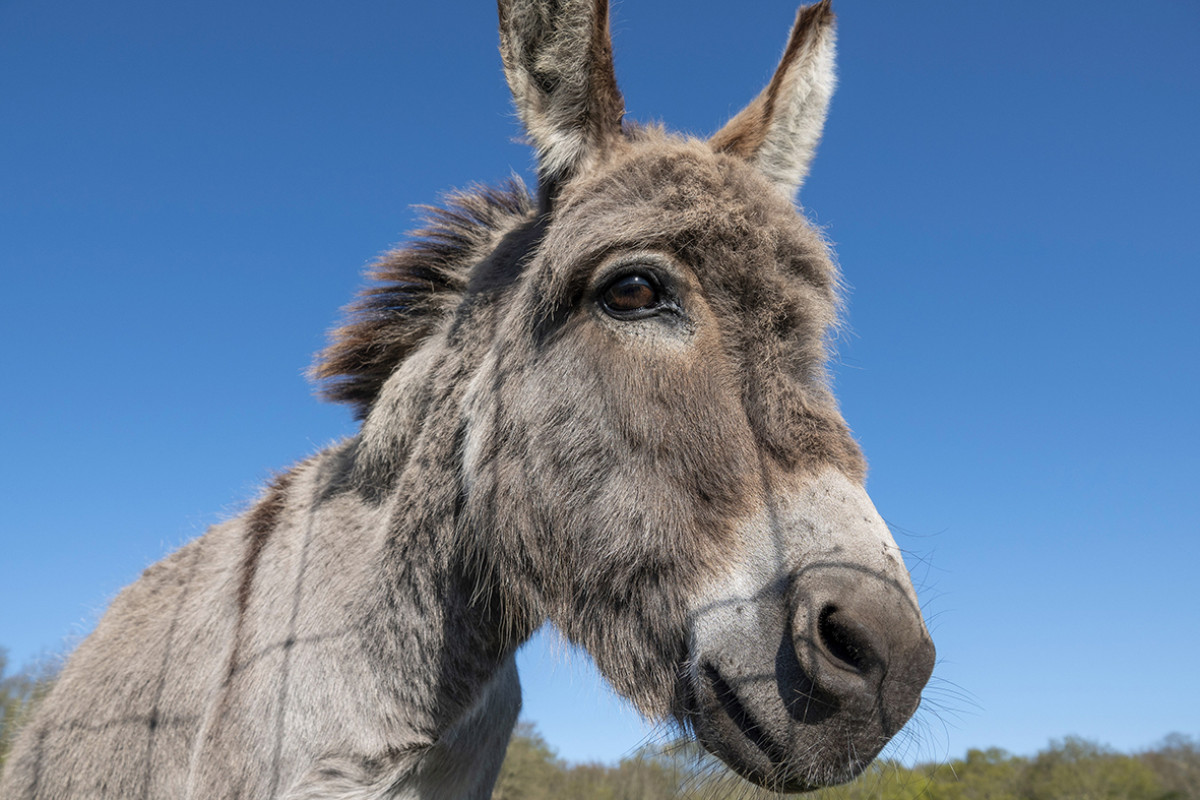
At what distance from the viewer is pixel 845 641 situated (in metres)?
1.62

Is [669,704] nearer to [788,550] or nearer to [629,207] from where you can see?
[788,550]

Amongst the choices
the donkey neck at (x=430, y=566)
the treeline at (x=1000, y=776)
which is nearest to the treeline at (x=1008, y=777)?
the treeline at (x=1000, y=776)

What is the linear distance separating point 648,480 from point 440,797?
1.38 meters

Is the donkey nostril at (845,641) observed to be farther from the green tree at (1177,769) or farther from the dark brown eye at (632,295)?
the green tree at (1177,769)

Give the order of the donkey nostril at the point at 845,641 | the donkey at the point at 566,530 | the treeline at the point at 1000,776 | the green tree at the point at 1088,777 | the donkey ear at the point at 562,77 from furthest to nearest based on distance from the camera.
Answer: the green tree at the point at 1088,777 → the treeline at the point at 1000,776 → the donkey ear at the point at 562,77 → the donkey at the point at 566,530 → the donkey nostril at the point at 845,641

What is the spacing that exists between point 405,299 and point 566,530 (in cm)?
139

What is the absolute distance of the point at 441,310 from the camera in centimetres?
282

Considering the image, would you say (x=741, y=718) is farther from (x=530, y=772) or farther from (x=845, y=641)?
(x=530, y=772)

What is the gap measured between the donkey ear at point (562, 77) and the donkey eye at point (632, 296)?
58 centimetres

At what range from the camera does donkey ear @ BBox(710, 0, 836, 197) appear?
2992mm

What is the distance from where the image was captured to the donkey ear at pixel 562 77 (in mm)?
2322

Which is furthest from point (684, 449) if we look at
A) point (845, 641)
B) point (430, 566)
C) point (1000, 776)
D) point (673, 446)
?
point (1000, 776)

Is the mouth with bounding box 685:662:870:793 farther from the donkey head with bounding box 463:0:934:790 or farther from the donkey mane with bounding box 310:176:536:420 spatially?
the donkey mane with bounding box 310:176:536:420

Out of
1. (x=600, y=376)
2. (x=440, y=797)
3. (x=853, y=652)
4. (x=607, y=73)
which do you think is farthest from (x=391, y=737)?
(x=607, y=73)
